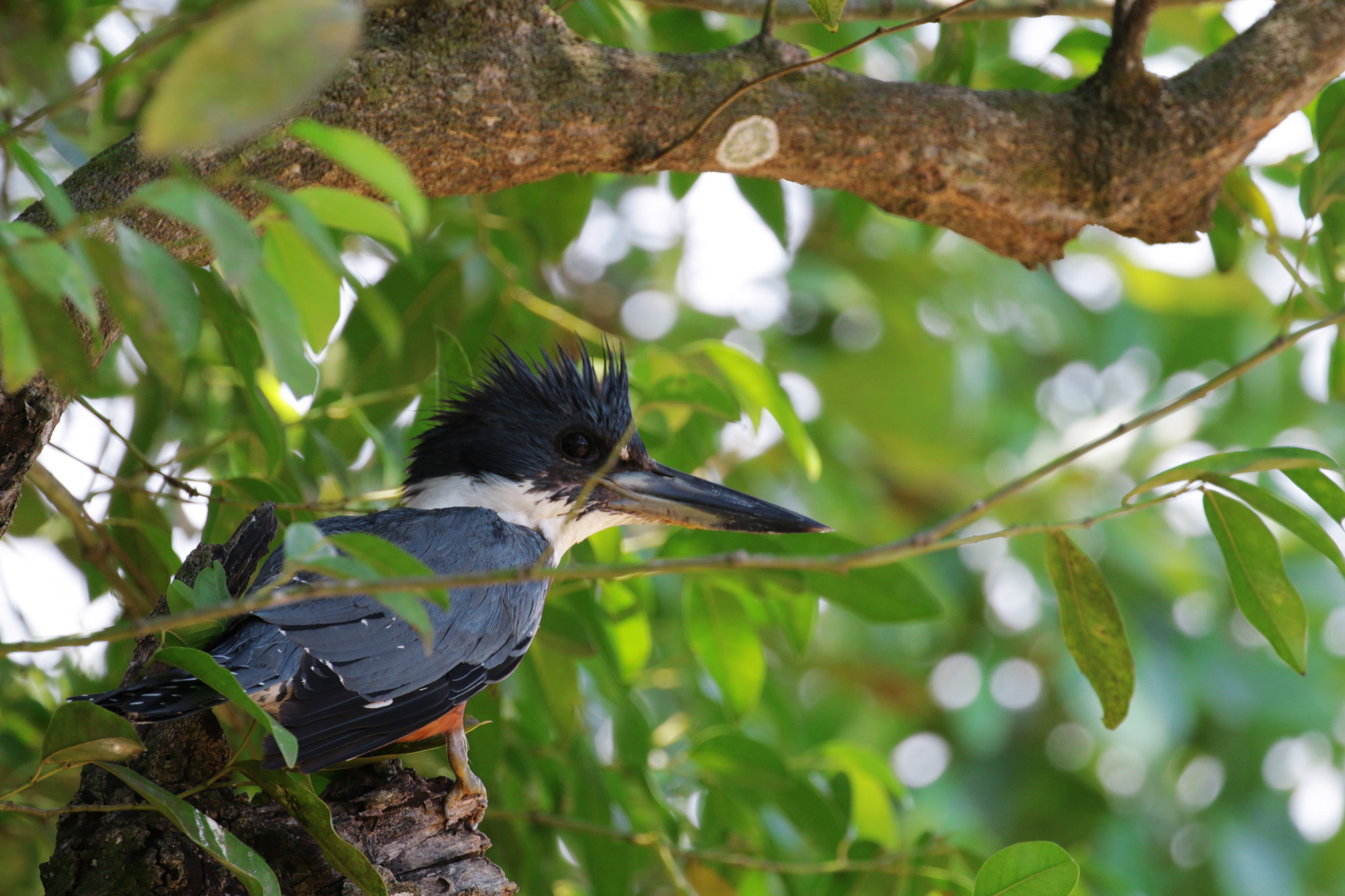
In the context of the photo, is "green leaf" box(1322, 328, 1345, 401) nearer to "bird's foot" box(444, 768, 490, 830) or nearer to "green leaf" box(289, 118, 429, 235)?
"bird's foot" box(444, 768, 490, 830)

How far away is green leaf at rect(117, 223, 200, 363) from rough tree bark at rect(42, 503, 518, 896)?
898mm

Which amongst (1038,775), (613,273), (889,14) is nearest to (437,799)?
(889,14)

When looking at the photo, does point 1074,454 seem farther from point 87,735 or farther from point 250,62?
point 87,735

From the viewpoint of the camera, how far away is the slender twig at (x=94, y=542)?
199 centimetres

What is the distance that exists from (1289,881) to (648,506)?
13.6ft

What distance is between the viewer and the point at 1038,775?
5.67 m

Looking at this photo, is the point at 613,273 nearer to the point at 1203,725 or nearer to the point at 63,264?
the point at 1203,725

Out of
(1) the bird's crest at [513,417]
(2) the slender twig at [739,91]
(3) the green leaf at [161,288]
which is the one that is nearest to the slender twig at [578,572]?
(3) the green leaf at [161,288]

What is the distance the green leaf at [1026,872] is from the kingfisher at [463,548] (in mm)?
758

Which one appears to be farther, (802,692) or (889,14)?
(802,692)

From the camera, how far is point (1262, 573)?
1594 mm

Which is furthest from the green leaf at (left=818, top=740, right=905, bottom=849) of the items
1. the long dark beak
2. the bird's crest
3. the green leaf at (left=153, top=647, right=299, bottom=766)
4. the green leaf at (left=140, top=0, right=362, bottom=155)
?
the green leaf at (left=140, top=0, right=362, bottom=155)

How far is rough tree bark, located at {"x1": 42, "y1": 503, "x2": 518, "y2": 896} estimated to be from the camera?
62.0 inches

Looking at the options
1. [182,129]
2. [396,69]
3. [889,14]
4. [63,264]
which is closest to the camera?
[182,129]
